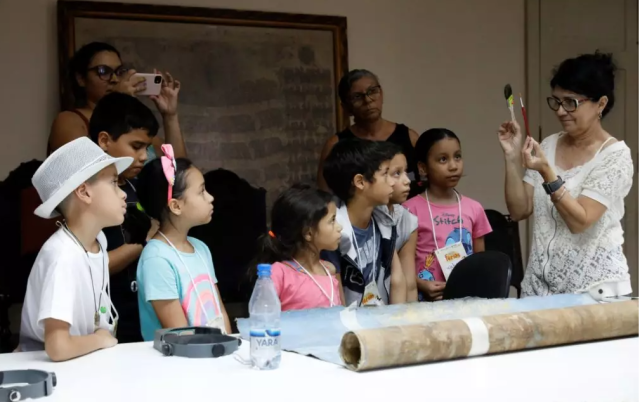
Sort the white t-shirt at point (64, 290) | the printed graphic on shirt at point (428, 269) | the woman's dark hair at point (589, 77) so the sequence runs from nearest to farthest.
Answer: the white t-shirt at point (64, 290) → the woman's dark hair at point (589, 77) → the printed graphic on shirt at point (428, 269)

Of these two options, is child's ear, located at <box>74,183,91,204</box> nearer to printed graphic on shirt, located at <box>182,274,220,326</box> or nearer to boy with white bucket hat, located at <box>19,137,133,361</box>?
boy with white bucket hat, located at <box>19,137,133,361</box>

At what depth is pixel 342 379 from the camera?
1706mm

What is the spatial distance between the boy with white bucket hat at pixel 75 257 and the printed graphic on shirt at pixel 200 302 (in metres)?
0.27

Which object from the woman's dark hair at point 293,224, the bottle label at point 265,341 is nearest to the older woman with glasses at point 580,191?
the woman's dark hair at point 293,224

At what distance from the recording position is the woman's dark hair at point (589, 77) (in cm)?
279

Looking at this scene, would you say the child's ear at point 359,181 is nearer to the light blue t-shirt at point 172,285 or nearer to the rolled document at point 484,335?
the light blue t-shirt at point 172,285

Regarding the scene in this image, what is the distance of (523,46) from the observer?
5223mm

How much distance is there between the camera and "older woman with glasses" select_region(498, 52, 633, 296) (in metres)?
2.69

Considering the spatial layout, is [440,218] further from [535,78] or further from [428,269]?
[535,78]

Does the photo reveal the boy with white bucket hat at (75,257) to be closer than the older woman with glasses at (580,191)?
Yes

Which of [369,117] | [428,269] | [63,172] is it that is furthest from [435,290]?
[63,172]

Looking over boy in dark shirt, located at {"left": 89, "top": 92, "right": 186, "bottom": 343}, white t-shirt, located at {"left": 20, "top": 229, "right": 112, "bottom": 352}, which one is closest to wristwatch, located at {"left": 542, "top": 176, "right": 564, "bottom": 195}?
boy in dark shirt, located at {"left": 89, "top": 92, "right": 186, "bottom": 343}

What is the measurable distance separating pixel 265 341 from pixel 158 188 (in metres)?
1.00

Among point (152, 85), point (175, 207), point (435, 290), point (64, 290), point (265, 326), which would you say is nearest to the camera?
point (265, 326)
